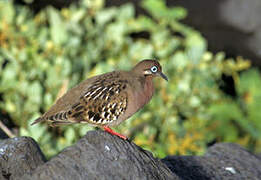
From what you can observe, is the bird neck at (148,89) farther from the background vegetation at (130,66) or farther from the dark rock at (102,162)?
the background vegetation at (130,66)

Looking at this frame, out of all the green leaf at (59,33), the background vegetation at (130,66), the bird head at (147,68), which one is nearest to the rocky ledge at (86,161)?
the bird head at (147,68)

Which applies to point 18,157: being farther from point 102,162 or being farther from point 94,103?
point 94,103

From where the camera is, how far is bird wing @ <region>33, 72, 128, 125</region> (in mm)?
5086

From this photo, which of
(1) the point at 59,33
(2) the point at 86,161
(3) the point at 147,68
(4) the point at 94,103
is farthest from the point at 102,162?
(1) the point at 59,33

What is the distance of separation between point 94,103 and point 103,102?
3.5 inches

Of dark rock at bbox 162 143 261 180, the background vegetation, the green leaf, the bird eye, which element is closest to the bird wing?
the bird eye

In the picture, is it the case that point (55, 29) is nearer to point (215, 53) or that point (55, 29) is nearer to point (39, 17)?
point (39, 17)

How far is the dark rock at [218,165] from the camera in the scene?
529 centimetres

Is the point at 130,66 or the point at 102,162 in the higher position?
the point at 130,66

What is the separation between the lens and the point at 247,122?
30.2ft

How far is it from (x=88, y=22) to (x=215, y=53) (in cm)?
262

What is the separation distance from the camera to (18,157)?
14.3 ft

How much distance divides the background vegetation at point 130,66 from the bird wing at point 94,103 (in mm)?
2074

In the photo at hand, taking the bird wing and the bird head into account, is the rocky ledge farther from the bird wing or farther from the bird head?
the bird head
